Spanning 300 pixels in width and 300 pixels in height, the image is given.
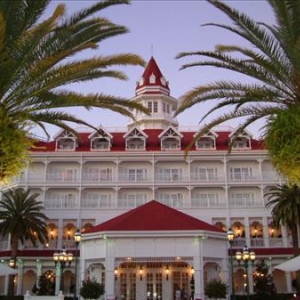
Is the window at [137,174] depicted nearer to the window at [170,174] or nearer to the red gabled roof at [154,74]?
the window at [170,174]

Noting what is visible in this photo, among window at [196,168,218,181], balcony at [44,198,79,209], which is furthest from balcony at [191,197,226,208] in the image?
balcony at [44,198,79,209]

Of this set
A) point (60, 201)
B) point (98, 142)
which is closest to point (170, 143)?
point (98, 142)

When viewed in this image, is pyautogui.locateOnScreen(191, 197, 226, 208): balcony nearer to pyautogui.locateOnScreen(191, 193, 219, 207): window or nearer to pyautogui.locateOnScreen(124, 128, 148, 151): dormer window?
pyautogui.locateOnScreen(191, 193, 219, 207): window

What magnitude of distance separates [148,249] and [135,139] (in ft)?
76.5

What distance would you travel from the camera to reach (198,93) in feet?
57.0

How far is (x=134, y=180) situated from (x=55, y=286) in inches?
586

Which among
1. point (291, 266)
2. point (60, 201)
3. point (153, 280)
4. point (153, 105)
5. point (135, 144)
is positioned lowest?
point (291, 266)

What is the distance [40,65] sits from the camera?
15.0m

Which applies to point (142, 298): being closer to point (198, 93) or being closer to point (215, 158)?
point (215, 158)

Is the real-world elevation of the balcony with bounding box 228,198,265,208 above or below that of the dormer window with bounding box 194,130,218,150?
below

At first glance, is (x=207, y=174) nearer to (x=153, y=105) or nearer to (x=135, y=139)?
(x=135, y=139)

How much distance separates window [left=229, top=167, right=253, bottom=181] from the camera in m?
55.6

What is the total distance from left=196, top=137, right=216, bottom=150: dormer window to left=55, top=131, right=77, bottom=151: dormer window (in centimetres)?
1435

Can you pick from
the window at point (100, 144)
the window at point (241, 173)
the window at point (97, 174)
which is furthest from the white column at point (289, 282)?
the window at point (100, 144)
